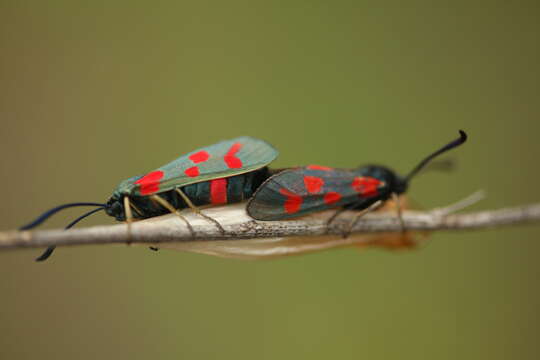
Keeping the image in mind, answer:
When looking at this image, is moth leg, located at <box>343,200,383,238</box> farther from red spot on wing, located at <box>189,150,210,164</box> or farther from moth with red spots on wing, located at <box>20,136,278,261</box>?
red spot on wing, located at <box>189,150,210,164</box>

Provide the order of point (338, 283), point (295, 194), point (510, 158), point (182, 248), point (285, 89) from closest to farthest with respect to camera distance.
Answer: point (182, 248) < point (295, 194) < point (338, 283) < point (510, 158) < point (285, 89)

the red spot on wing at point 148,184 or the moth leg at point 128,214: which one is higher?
the red spot on wing at point 148,184

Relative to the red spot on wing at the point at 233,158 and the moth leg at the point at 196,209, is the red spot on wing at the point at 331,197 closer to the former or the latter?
the red spot on wing at the point at 233,158

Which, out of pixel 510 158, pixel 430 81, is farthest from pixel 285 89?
pixel 510 158

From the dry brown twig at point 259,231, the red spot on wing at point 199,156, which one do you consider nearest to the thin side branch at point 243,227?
the dry brown twig at point 259,231

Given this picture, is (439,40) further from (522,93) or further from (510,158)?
(510,158)

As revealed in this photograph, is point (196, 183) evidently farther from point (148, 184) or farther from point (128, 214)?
point (128, 214)

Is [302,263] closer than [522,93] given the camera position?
Yes
